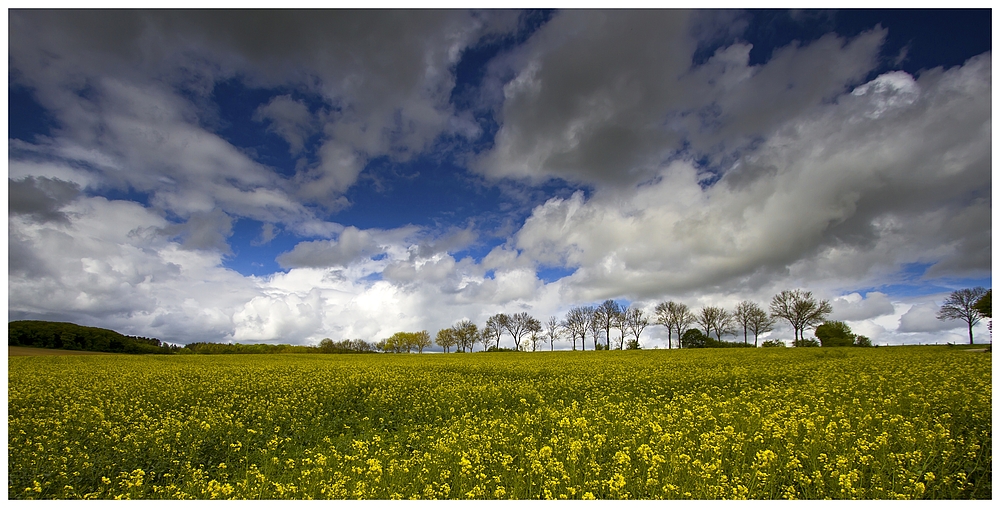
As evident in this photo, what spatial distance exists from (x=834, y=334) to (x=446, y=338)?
81.1m

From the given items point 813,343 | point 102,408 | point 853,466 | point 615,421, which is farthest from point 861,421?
point 813,343

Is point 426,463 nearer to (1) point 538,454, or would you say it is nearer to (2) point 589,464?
(1) point 538,454

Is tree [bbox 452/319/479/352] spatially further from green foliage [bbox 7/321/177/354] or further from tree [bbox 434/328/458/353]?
green foliage [bbox 7/321/177/354]

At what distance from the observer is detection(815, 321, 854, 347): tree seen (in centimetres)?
6820

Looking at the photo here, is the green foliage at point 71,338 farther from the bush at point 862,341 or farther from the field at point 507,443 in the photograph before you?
the bush at point 862,341

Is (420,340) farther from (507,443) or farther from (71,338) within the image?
(507,443)

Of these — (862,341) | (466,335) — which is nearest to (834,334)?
(862,341)

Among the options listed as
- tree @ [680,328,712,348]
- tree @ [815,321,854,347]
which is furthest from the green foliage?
tree @ [815,321,854,347]

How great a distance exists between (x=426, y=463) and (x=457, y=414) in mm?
5710

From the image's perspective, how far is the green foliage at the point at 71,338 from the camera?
64750mm

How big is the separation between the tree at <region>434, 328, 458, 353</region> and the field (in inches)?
3591

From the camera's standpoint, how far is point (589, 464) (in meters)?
7.33

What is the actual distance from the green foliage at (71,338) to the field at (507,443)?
70.8 meters

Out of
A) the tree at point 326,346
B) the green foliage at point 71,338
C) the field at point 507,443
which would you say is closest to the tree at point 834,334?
the field at point 507,443
